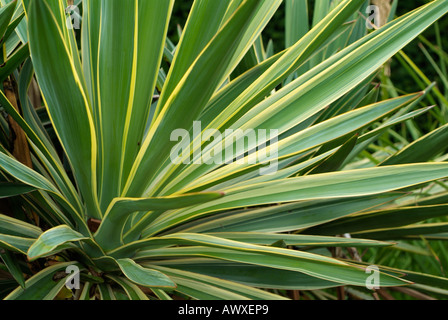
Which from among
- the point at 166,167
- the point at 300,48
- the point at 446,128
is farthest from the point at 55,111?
the point at 446,128

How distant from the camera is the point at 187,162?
0.75 metres

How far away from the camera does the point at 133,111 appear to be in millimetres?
721

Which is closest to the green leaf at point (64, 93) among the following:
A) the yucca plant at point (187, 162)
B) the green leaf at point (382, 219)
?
the yucca plant at point (187, 162)

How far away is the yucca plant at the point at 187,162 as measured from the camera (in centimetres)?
66

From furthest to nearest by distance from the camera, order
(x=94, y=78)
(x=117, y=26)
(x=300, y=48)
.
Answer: (x=300, y=48)
(x=94, y=78)
(x=117, y=26)

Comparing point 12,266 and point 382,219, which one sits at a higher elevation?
point 382,219

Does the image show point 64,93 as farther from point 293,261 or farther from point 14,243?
point 293,261

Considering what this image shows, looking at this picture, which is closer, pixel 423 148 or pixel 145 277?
pixel 145 277

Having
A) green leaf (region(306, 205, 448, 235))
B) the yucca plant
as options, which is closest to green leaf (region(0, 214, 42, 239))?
the yucca plant

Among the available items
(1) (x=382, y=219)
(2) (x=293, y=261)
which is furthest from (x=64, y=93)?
(1) (x=382, y=219)

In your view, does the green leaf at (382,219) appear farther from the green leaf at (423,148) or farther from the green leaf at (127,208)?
the green leaf at (127,208)

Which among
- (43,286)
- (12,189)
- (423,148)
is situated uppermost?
(423,148)

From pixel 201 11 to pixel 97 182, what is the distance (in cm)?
34

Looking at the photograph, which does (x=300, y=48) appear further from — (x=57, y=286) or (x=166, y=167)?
(x=57, y=286)
